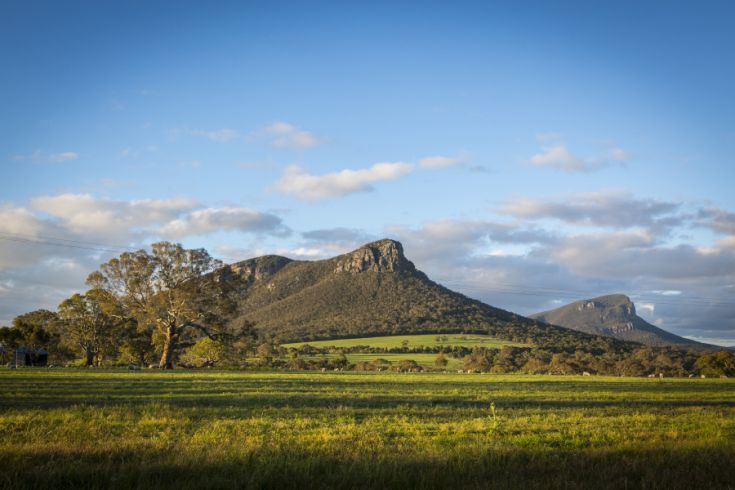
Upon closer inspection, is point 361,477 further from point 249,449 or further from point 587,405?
point 587,405

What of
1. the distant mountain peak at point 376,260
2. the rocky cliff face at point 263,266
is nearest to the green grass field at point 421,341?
the distant mountain peak at point 376,260

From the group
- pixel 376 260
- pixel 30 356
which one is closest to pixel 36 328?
pixel 30 356

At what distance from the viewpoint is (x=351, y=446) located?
1002 cm

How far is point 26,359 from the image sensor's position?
69.1 metres

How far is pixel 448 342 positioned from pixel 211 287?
233 ft

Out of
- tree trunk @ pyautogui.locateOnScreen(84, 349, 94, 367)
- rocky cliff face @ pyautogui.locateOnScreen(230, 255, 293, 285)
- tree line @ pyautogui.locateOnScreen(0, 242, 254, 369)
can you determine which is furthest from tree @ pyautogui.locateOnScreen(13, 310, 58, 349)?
rocky cliff face @ pyautogui.locateOnScreen(230, 255, 293, 285)

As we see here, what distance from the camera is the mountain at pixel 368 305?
125 metres

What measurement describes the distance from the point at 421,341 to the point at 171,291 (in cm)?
7148

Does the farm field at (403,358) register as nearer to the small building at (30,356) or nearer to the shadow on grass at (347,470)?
the small building at (30,356)

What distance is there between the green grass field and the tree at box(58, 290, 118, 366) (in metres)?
42.3

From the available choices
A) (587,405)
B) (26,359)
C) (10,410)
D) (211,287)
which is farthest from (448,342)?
(10,410)

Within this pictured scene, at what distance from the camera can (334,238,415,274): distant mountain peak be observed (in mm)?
150625

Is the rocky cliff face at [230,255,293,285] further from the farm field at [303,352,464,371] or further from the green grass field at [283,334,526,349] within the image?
the farm field at [303,352,464,371]

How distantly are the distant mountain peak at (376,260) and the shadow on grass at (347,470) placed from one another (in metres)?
139
